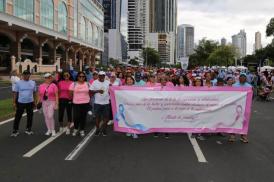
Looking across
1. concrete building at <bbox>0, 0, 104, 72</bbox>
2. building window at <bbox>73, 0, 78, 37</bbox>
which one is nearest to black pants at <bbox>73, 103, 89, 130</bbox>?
concrete building at <bbox>0, 0, 104, 72</bbox>

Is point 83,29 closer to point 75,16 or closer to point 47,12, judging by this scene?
point 75,16

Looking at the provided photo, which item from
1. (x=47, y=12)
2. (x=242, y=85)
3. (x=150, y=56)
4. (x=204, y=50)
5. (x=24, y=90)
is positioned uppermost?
(x=47, y=12)

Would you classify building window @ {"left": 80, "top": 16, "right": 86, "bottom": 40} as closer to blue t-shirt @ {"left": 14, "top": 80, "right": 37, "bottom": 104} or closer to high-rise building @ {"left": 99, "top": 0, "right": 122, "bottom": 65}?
high-rise building @ {"left": 99, "top": 0, "right": 122, "bottom": 65}

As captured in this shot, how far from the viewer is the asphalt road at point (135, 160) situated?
714 cm

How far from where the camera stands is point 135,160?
27.5 ft

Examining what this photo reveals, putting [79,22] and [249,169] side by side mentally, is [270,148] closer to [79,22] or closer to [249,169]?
[249,169]

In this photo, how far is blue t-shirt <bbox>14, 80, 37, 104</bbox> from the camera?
1109cm

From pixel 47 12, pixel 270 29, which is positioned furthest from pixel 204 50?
pixel 47 12

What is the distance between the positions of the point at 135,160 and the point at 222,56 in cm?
10884

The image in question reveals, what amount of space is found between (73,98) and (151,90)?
1.99 metres

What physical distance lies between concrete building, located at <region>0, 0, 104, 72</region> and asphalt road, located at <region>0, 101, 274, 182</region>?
32.5m

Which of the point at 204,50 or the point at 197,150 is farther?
the point at 204,50


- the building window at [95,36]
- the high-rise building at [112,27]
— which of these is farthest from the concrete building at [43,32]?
the high-rise building at [112,27]

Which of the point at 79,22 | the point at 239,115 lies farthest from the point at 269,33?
the point at 239,115
